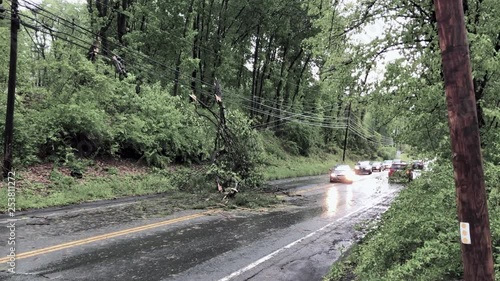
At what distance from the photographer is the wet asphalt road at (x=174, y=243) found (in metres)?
6.43

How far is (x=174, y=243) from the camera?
8.32 metres

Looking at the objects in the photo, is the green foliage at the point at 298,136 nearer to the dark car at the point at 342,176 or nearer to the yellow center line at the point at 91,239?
the dark car at the point at 342,176

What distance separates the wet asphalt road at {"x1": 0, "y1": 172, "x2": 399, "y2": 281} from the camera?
643cm

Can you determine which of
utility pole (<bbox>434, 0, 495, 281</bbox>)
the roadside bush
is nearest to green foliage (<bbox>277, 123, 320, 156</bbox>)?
the roadside bush

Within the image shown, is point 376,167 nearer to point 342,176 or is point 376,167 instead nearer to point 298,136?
point 298,136

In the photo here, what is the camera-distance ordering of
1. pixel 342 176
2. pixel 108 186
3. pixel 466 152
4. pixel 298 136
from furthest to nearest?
pixel 298 136, pixel 342 176, pixel 108 186, pixel 466 152

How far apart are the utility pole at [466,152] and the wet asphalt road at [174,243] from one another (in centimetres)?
391

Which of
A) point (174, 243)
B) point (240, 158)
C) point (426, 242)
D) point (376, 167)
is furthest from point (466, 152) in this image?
point (376, 167)

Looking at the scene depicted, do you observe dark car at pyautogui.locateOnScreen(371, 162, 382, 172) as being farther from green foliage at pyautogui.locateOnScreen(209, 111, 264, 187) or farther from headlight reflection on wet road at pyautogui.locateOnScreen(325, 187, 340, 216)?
green foliage at pyautogui.locateOnScreen(209, 111, 264, 187)

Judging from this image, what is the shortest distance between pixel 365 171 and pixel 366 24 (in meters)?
32.4

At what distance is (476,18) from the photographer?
8.45 m

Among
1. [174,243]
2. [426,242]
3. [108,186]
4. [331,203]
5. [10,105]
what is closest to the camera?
[426,242]

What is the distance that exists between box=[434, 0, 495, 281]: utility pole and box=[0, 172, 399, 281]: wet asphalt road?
391 cm

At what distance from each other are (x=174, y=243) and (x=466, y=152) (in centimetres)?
668
